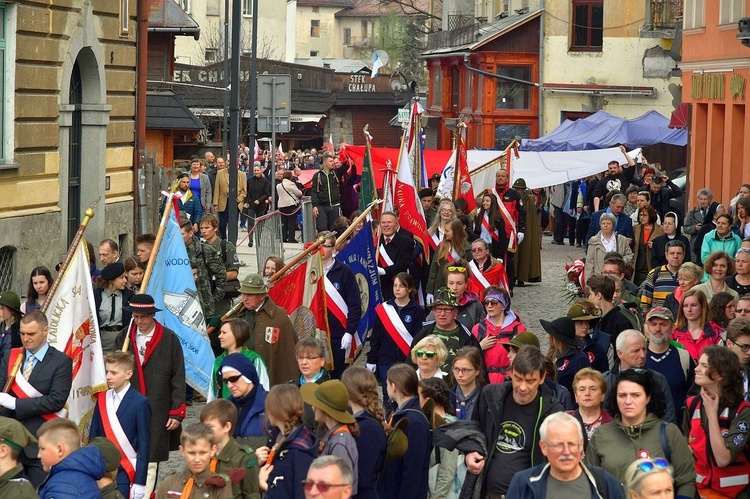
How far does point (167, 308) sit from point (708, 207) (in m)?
10.0

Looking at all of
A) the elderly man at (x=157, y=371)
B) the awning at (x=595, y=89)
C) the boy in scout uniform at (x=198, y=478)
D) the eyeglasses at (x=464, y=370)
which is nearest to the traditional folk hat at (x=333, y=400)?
the boy in scout uniform at (x=198, y=478)

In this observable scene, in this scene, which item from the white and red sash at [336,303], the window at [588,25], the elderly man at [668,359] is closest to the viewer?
the elderly man at [668,359]

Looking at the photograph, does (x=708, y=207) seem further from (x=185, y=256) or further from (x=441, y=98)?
(x=441, y=98)

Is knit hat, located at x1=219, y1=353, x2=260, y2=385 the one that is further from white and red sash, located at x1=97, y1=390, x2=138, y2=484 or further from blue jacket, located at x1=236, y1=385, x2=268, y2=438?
white and red sash, located at x1=97, y1=390, x2=138, y2=484

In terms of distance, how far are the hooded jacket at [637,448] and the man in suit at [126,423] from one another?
110 inches

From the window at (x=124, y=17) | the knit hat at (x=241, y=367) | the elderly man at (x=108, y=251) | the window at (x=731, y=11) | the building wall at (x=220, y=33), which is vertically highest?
the building wall at (x=220, y=33)

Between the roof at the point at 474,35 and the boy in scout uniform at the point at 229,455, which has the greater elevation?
the roof at the point at 474,35

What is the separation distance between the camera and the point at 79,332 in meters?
10.1

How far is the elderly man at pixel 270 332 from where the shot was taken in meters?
11.0

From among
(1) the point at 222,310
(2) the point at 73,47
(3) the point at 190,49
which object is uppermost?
(3) the point at 190,49

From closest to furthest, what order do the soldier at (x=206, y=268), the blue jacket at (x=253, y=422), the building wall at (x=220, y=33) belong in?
the blue jacket at (x=253, y=422) → the soldier at (x=206, y=268) → the building wall at (x=220, y=33)

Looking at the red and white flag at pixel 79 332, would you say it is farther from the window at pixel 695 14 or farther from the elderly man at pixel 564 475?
the window at pixel 695 14

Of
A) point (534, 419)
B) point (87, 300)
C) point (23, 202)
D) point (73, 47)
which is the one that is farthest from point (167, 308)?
point (73, 47)

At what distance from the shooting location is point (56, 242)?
19.5 metres
